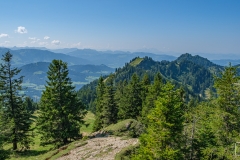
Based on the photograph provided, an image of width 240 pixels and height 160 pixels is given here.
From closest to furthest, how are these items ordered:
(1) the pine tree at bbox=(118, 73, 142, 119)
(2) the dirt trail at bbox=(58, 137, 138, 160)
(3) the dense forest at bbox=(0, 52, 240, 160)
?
(3) the dense forest at bbox=(0, 52, 240, 160), (2) the dirt trail at bbox=(58, 137, 138, 160), (1) the pine tree at bbox=(118, 73, 142, 119)

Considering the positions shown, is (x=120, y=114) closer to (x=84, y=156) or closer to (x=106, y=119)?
(x=106, y=119)

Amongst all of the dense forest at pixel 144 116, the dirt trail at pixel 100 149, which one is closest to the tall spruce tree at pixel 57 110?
the dense forest at pixel 144 116

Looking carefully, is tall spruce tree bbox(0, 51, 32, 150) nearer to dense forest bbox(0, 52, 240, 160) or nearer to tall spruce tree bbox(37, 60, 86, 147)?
dense forest bbox(0, 52, 240, 160)

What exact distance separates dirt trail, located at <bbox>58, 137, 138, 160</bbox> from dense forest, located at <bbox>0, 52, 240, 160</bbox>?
6.62 ft

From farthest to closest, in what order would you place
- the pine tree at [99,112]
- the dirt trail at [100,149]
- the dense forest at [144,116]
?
the pine tree at [99,112] → the dirt trail at [100,149] → the dense forest at [144,116]

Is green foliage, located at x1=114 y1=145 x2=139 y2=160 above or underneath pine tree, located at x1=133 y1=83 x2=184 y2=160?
underneath

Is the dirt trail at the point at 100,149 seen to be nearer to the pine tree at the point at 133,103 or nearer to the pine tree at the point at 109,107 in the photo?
the pine tree at the point at 109,107

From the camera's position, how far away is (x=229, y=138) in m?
18.6

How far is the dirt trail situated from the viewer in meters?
21.8

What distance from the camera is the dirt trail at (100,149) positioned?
21.8 m

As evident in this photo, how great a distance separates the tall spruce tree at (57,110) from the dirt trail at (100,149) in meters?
6.12

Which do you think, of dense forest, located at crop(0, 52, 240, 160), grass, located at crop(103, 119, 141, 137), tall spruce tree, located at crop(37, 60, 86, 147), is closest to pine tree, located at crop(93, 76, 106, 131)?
dense forest, located at crop(0, 52, 240, 160)

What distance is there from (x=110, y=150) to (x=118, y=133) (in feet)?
22.4

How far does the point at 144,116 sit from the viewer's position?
4084 centimetres
